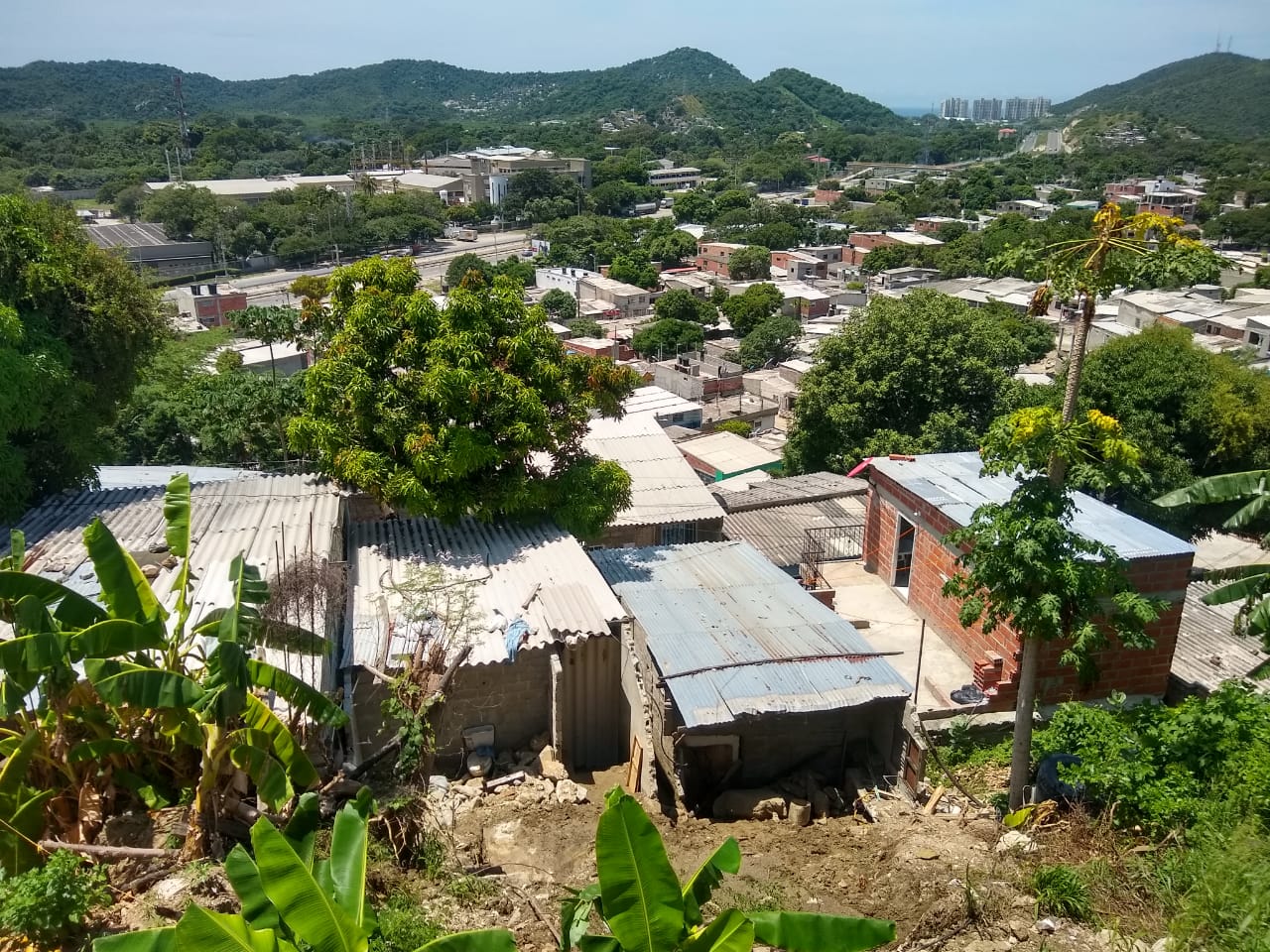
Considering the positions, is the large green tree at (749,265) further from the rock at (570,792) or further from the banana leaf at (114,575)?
the banana leaf at (114,575)

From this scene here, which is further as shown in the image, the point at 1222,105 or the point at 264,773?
the point at 1222,105

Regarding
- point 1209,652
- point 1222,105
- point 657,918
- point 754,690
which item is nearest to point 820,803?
point 754,690

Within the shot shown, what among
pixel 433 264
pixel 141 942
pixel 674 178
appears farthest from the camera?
pixel 674 178

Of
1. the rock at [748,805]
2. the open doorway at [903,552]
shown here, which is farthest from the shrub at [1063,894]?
the open doorway at [903,552]

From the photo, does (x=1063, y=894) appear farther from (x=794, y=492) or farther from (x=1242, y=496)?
(x=794, y=492)

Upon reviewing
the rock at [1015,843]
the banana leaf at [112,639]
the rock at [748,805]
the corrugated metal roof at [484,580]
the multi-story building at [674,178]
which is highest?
the multi-story building at [674,178]

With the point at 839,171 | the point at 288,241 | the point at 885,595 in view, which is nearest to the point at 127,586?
the point at 885,595

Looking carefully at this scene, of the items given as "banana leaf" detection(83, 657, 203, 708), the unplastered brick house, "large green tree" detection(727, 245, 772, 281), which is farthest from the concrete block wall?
"large green tree" detection(727, 245, 772, 281)
